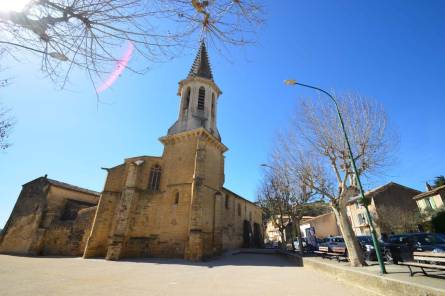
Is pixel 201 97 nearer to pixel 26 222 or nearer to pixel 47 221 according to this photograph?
pixel 47 221

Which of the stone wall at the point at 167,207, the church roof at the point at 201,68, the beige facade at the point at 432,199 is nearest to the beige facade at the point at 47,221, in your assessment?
the stone wall at the point at 167,207

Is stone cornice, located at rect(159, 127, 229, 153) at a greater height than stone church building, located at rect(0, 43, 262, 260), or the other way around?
stone cornice, located at rect(159, 127, 229, 153)

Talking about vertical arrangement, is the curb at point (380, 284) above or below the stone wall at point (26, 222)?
below

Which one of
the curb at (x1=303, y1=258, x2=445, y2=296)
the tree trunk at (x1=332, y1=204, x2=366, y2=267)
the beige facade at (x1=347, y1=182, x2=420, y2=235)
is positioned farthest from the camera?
the beige facade at (x1=347, y1=182, x2=420, y2=235)

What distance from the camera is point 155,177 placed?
19.3m

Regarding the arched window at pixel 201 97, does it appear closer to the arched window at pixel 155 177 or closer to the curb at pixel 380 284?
the arched window at pixel 155 177

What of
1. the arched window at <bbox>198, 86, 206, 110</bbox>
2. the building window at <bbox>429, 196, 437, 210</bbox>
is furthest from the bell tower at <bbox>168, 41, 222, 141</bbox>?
the building window at <bbox>429, 196, 437, 210</bbox>

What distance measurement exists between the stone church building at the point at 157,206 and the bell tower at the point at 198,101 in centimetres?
10

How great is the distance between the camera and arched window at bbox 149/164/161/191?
18.9 meters

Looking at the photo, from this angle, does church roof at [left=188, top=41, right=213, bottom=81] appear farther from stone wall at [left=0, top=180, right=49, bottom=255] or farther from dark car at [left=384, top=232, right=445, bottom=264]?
dark car at [left=384, top=232, right=445, bottom=264]

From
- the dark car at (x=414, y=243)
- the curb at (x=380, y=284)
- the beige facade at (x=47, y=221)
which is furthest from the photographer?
the beige facade at (x=47, y=221)

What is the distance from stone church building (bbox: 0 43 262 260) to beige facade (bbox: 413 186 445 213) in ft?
72.0

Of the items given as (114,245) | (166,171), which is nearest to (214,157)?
(166,171)

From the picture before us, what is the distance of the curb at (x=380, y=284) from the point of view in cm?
431
